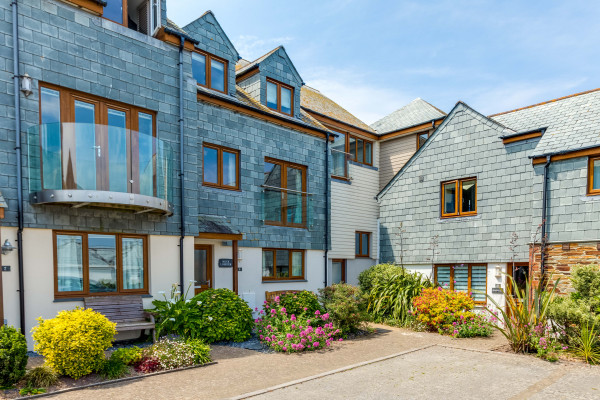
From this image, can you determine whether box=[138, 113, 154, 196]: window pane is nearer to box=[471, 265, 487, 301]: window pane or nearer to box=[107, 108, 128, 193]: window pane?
box=[107, 108, 128, 193]: window pane

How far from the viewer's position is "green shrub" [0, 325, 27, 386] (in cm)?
574

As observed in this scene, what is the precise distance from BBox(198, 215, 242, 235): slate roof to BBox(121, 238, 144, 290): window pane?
1.59 m

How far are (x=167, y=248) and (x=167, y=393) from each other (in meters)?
4.41

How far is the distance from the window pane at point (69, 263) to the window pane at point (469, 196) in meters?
11.3

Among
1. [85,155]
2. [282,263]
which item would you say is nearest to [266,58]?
[282,263]

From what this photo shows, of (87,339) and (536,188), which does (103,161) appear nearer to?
(87,339)

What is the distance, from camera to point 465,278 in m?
13.7

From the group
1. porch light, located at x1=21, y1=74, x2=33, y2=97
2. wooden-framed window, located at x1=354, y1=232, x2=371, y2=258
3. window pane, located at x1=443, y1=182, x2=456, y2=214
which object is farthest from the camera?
wooden-framed window, located at x1=354, y1=232, x2=371, y2=258

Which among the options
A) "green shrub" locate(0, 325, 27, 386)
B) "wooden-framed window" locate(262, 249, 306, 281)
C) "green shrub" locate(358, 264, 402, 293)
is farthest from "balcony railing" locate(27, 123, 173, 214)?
"green shrub" locate(358, 264, 402, 293)

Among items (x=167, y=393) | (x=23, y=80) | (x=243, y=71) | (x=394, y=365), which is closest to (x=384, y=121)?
(x=243, y=71)

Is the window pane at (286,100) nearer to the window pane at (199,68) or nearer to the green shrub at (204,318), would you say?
the window pane at (199,68)

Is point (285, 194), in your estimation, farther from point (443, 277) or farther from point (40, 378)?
point (40, 378)

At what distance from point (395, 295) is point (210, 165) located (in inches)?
263

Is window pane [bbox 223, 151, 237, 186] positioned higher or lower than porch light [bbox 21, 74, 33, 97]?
lower
